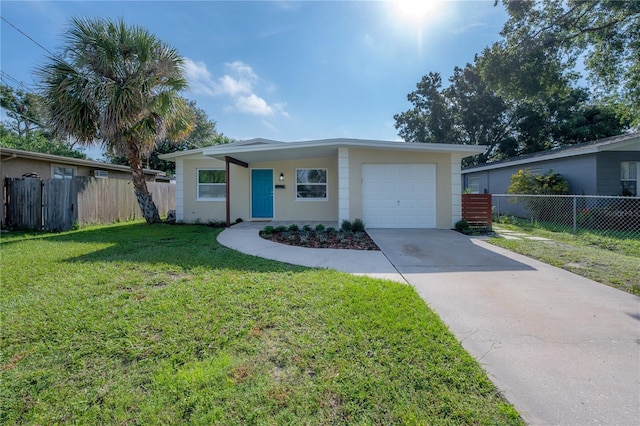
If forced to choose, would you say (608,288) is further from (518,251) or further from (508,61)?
(508,61)

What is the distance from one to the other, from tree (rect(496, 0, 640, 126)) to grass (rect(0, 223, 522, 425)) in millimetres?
10486

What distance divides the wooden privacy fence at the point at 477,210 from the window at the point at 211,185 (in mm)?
8948

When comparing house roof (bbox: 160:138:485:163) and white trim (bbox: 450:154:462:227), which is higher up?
house roof (bbox: 160:138:485:163)

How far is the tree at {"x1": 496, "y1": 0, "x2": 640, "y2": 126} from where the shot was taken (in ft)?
27.6

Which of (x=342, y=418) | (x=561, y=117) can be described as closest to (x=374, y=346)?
(x=342, y=418)

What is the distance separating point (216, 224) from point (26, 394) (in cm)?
862

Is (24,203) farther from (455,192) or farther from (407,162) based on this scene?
(455,192)

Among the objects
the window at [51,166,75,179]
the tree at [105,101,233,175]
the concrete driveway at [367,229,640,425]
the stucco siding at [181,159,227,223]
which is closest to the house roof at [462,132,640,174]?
the concrete driveway at [367,229,640,425]

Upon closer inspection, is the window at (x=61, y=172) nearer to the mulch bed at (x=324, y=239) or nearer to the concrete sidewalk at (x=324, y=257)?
the concrete sidewalk at (x=324, y=257)

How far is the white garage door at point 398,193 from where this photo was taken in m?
8.91

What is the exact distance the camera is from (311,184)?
1108cm

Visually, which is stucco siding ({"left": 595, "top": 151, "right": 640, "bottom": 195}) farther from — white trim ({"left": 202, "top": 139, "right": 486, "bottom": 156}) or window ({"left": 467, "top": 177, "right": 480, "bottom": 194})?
window ({"left": 467, "top": 177, "right": 480, "bottom": 194})

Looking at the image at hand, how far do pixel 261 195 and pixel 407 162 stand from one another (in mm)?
5727

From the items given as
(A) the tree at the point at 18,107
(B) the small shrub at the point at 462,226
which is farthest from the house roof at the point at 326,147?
(A) the tree at the point at 18,107
